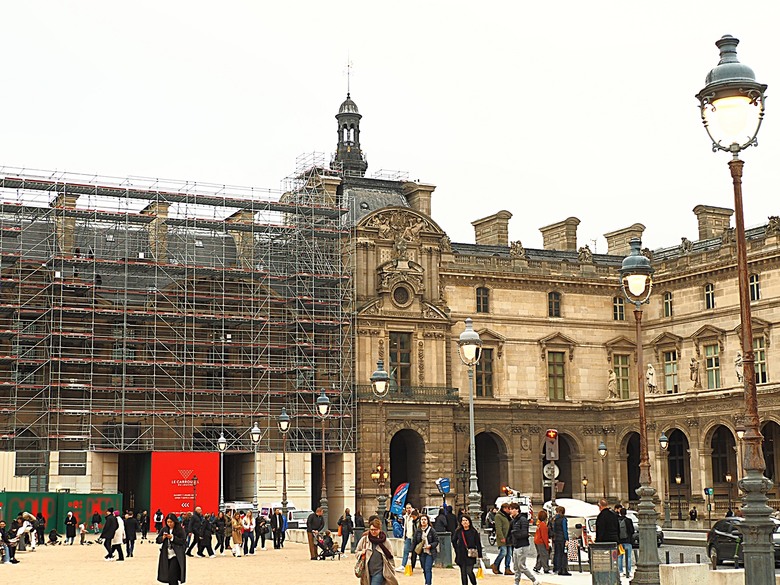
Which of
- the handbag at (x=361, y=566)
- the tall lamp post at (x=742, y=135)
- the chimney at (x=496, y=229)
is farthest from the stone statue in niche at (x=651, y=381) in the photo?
the tall lamp post at (x=742, y=135)

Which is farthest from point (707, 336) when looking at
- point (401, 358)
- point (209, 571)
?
point (209, 571)

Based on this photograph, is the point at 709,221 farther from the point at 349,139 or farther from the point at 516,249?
the point at 349,139

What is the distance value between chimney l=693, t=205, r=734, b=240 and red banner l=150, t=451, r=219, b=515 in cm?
3112

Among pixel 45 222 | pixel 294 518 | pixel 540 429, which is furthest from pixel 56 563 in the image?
pixel 540 429

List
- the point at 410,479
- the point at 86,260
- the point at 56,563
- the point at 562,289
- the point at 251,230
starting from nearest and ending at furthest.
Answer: the point at 56,563
the point at 86,260
the point at 251,230
the point at 410,479
the point at 562,289

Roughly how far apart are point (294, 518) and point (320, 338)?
10.4 metres

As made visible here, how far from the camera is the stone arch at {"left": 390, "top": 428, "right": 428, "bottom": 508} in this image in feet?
198

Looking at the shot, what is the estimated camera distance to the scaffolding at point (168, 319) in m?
52.8

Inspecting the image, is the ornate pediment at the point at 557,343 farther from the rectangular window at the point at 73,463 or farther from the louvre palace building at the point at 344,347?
the rectangular window at the point at 73,463

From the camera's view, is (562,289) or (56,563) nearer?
(56,563)

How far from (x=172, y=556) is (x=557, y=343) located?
43977mm

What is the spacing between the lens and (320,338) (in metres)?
59.9

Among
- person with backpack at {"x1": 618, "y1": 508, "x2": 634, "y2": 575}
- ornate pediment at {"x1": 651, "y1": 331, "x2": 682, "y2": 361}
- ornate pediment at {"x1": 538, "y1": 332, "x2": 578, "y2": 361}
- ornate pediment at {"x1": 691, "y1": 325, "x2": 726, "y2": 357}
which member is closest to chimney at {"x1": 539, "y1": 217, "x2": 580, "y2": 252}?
ornate pediment at {"x1": 538, "y1": 332, "x2": 578, "y2": 361}

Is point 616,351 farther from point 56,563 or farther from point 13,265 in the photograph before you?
point 56,563
